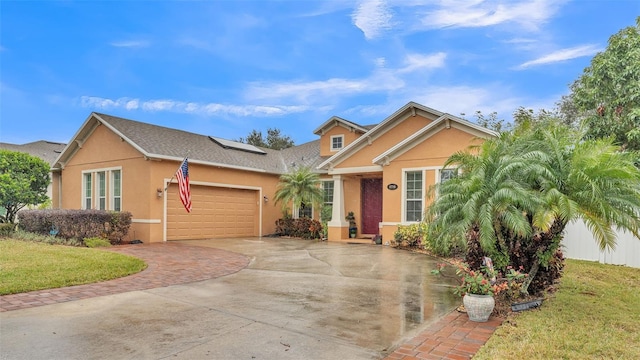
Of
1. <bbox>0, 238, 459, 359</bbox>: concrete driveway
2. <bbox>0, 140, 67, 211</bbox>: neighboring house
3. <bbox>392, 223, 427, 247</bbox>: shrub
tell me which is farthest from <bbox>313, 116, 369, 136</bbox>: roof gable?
<bbox>0, 140, 67, 211</bbox>: neighboring house

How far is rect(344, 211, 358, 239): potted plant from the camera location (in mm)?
16328

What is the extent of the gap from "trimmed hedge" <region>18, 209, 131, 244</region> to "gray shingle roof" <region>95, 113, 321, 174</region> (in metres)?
2.58

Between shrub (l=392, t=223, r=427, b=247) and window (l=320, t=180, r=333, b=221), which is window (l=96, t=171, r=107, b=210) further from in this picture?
shrub (l=392, t=223, r=427, b=247)

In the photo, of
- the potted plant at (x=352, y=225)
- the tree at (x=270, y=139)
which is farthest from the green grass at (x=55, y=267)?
the tree at (x=270, y=139)

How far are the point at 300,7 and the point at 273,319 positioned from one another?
10.9 m

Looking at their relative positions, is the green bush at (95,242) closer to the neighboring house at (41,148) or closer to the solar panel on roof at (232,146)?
the solar panel on roof at (232,146)

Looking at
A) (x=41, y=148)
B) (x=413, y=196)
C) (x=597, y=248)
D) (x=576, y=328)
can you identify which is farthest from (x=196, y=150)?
(x=41, y=148)

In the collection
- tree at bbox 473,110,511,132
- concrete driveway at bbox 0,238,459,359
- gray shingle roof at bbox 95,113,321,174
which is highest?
tree at bbox 473,110,511,132

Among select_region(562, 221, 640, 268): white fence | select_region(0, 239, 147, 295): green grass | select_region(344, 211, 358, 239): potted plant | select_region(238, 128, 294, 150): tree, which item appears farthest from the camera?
select_region(238, 128, 294, 150): tree

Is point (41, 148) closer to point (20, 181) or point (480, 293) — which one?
point (20, 181)

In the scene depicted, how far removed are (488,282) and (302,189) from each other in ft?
39.4

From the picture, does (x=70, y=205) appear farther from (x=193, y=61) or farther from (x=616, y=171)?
(x=616, y=171)

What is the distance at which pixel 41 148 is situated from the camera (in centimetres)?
2575

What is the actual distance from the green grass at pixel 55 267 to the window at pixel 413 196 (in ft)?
28.9
